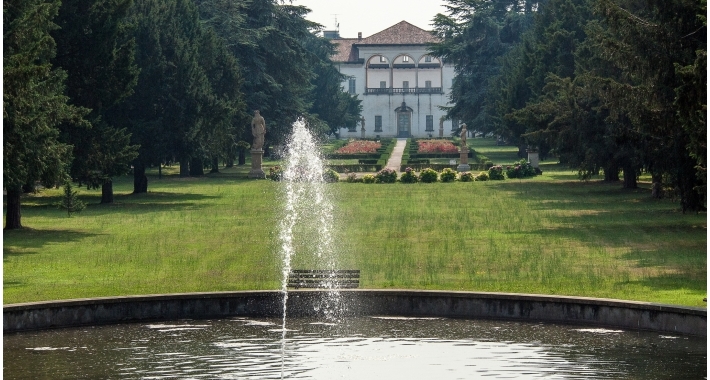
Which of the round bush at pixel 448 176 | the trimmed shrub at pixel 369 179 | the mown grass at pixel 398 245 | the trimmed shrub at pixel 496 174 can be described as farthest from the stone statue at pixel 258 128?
the mown grass at pixel 398 245

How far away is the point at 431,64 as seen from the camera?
121 m

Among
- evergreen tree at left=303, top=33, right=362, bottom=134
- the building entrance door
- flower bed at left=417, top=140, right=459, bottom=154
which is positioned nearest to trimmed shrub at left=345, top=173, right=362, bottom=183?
flower bed at left=417, top=140, right=459, bottom=154

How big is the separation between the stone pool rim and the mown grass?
4.68 feet

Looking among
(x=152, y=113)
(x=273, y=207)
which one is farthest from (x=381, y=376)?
(x=152, y=113)

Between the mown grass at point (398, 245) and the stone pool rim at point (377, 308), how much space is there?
143 centimetres

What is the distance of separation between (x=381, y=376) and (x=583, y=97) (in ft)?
77.8

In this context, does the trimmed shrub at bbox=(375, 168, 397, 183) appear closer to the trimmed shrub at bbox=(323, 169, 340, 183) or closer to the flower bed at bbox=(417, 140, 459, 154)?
the trimmed shrub at bbox=(323, 169, 340, 183)

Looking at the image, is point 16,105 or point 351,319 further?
point 16,105

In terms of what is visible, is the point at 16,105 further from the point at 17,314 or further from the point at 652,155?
the point at 652,155

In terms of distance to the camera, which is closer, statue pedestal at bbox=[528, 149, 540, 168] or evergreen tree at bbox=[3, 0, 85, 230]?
evergreen tree at bbox=[3, 0, 85, 230]

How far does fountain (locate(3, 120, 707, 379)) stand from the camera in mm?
11797

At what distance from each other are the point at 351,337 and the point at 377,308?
182 cm

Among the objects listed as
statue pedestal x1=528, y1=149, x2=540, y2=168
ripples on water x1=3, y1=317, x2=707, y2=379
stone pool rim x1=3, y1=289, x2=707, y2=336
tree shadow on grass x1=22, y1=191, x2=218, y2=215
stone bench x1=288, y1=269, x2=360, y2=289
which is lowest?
ripples on water x1=3, y1=317, x2=707, y2=379

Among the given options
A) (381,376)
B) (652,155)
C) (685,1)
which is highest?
(685,1)
